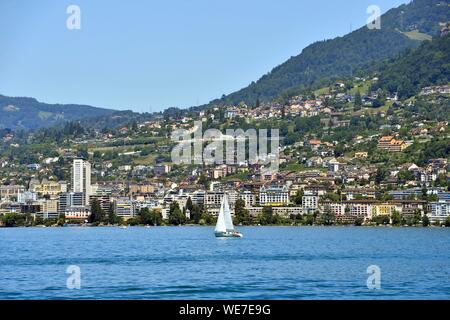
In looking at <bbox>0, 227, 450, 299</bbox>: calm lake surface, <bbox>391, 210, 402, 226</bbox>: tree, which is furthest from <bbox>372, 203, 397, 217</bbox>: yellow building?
<bbox>0, 227, 450, 299</bbox>: calm lake surface

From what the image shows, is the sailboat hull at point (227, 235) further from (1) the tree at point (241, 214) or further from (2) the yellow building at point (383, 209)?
(2) the yellow building at point (383, 209)

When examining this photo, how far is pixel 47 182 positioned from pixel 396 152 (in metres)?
38.4

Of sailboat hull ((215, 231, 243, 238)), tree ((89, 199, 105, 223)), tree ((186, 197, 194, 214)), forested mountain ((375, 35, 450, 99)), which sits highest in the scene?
forested mountain ((375, 35, 450, 99))

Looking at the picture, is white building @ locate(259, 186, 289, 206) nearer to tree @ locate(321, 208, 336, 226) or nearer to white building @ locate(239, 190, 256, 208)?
white building @ locate(239, 190, 256, 208)

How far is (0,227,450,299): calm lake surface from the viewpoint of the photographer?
2491 cm

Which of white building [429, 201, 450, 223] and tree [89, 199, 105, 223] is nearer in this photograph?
white building [429, 201, 450, 223]

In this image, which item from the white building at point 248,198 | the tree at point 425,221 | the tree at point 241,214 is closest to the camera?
the tree at point 425,221

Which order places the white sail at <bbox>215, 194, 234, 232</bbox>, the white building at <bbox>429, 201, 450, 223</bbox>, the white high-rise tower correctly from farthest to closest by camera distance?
the white high-rise tower → the white building at <bbox>429, 201, 450, 223</bbox> → the white sail at <bbox>215, 194, 234, 232</bbox>

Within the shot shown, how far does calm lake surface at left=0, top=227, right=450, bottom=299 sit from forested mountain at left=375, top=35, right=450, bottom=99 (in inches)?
3949

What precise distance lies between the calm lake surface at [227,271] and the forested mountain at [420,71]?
100m

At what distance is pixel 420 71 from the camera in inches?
5846

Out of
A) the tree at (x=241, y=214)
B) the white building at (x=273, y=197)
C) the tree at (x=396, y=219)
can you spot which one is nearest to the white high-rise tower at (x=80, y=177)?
the white building at (x=273, y=197)

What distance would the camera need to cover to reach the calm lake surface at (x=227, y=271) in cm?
2491
